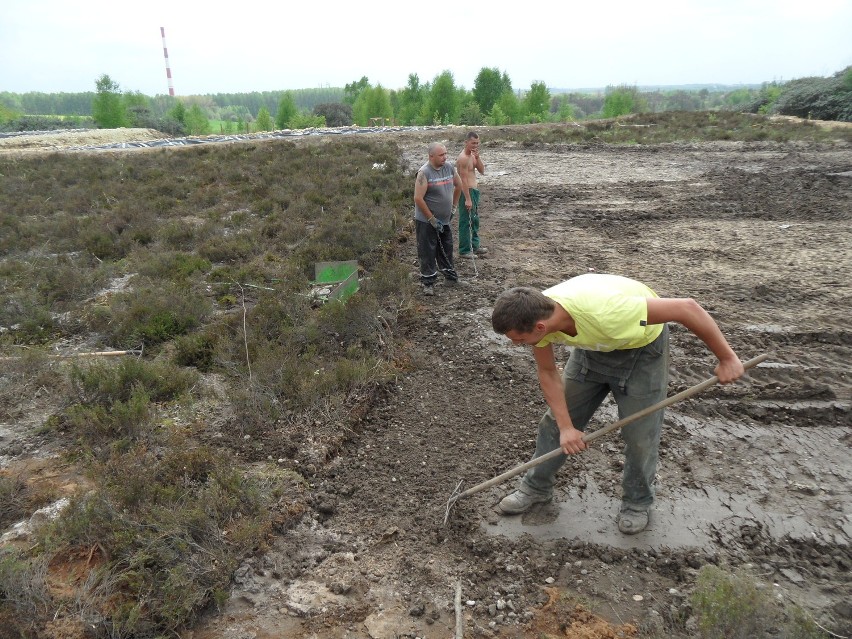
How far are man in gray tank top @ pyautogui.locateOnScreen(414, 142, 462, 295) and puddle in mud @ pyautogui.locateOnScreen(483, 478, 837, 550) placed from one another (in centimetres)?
397

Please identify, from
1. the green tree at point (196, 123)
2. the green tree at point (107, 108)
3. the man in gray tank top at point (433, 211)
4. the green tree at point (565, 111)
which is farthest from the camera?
the green tree at point (565, 111)

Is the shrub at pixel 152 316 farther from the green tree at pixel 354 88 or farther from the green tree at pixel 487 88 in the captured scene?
the green tree at pixel 354 88

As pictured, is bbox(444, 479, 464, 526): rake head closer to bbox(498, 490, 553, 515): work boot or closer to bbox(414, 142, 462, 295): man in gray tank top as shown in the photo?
bbox(498, 490, 553, 515): work boot

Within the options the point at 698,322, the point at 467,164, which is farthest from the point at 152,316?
the point at 698,322

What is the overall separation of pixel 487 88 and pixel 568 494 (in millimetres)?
53974

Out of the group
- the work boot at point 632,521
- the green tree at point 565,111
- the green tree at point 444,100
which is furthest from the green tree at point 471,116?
the work boot at point 632,521

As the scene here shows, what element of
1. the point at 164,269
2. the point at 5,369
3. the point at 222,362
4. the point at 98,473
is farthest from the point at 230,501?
the point at 164,269

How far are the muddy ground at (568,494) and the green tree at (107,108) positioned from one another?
142 ft

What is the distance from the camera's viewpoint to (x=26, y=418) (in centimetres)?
467

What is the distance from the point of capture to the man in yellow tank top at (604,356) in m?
2.51

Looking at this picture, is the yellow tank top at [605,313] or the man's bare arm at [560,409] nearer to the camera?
the yellow tank top at [605,313]

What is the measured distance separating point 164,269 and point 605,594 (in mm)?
7550

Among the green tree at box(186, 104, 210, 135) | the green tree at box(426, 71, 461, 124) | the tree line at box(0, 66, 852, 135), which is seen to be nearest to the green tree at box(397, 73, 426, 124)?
the tree line at box(0, 66, 852, 135)

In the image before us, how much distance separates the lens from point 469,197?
305 inches
